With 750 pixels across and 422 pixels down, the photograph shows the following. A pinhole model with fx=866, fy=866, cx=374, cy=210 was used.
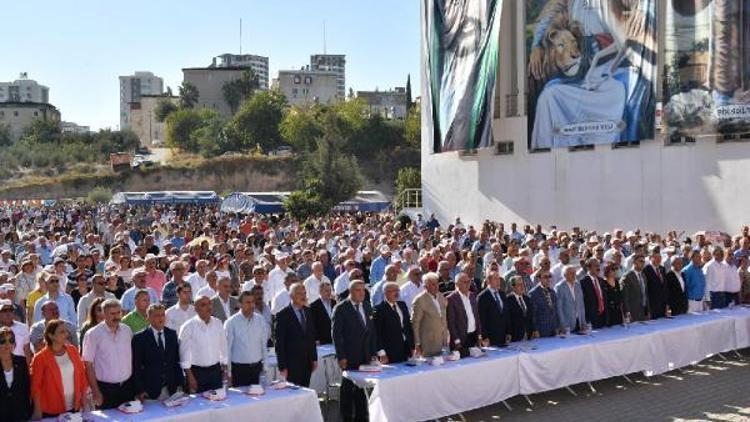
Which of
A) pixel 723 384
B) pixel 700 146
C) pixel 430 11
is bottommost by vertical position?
pixel 723 384

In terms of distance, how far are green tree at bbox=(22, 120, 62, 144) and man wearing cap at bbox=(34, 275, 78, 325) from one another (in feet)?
322

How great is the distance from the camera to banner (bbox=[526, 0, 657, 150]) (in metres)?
23.9

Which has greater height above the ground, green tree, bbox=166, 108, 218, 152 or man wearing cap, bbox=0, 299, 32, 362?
green tree, bbox=166, 108, 218, 152

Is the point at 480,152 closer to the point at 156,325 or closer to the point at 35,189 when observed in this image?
the point at 156,325

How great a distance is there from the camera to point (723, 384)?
10.6m

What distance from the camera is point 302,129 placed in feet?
258

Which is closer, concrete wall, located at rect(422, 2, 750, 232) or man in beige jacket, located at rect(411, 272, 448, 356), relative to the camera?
man in beige jacket, located at rect(411, 272, 448, 356)

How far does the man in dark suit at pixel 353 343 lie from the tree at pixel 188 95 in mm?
108857

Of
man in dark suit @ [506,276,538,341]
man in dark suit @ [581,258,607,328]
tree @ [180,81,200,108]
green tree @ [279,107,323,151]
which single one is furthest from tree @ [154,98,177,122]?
man in dark suit @ [506,276,538,341]

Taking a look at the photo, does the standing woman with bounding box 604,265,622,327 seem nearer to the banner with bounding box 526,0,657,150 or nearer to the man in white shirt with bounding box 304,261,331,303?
the man in white shirt with bounding box 304,261,331,303

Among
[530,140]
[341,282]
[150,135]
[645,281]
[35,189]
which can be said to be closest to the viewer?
[645,281]

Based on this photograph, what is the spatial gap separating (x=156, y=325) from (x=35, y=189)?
246ft

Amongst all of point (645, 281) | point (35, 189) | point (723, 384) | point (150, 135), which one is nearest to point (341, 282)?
point (645, 281)

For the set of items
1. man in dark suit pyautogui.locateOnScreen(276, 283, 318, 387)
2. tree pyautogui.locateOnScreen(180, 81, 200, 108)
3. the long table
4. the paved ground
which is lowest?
the paved ground
